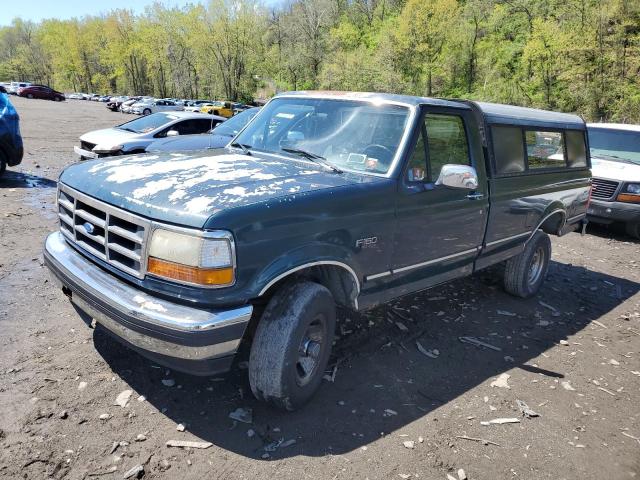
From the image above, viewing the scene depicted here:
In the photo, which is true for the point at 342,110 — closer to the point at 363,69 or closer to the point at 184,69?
the point at 363,69

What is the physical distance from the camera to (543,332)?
189 inches

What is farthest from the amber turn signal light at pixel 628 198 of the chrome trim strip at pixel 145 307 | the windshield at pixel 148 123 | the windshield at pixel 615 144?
the windshield at pixel 148 123

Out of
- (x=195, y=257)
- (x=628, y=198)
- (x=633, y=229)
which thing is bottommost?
(x=633, y=229)

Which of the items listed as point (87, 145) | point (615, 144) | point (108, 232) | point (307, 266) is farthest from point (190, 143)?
point (615, 144)

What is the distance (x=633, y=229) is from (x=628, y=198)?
2.76ft

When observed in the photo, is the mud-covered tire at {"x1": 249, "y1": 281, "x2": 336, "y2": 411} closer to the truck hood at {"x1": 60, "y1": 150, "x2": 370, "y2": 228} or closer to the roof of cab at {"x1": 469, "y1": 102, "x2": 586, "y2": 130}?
the truck hood at {"x1": 60, "y1": 150, "x2": 370, "y2": 228}

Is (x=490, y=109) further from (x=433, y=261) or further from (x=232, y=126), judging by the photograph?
(x=232, y=126)

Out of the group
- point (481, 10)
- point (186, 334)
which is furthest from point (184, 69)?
point (186, 334)

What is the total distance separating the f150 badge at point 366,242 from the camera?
10.5 ft

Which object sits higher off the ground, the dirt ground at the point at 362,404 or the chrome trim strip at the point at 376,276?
the chrome trim strip at the point at 376,276

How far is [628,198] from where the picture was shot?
8.41 metres

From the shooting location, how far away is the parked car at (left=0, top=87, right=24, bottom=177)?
923 centimetres

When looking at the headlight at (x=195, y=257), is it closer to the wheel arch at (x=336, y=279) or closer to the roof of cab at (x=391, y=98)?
the wheel arch at (x=336, y=279)

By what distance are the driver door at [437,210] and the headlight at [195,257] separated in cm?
145
